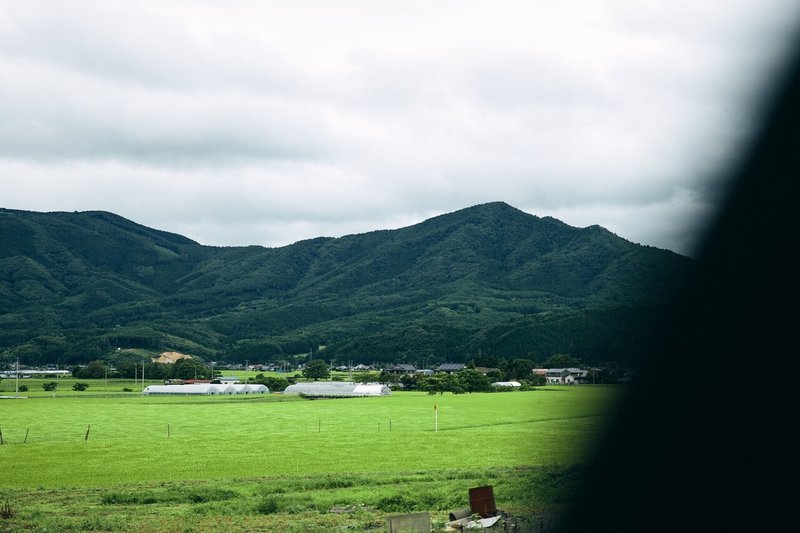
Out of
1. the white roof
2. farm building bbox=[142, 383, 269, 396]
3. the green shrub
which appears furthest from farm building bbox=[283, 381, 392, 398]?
the green shrub

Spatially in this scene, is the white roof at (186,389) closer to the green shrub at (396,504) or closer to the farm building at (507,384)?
the farm building at (507,384)

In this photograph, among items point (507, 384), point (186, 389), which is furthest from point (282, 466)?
point (186, 389)

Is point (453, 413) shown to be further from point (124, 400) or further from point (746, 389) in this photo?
point (746, 389)

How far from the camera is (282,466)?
29250mm

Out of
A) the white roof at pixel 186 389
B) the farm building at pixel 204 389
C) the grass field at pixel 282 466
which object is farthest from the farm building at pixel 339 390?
the grass field at pixel 282 466

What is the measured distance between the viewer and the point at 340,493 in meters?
22.4

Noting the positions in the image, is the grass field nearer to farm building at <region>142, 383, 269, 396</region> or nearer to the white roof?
the white roof

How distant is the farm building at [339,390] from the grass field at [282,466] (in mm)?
33492

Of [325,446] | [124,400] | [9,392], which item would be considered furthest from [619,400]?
[9,392]

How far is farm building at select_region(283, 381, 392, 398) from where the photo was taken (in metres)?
90.7

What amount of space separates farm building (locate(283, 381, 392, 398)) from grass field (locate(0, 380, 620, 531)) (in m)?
33.5

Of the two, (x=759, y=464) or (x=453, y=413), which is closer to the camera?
(x=759, y=464)

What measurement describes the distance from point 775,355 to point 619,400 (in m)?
2.10

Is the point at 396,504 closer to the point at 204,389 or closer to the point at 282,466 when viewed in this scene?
the point at 282,466
